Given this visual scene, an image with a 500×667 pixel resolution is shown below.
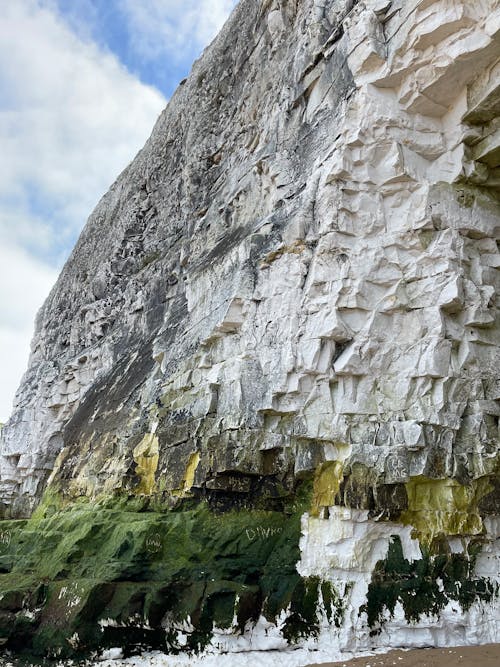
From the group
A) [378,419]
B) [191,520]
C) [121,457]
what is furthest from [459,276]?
[121,457]

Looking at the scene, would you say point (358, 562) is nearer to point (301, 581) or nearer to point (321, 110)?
point (301, 581)

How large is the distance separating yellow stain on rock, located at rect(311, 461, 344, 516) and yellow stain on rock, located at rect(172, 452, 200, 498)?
2.46m

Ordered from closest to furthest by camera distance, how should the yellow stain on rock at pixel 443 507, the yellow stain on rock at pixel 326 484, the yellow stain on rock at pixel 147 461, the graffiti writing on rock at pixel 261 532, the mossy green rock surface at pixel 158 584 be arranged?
the mossy green rock surface at pixel 158 584 < the yellow stain on rock at pixel 443 507 < the yellow stain on rock at pixel 326 484 < the graffiti writing on rock at pixel 261 532 < the yellow stain on rock at pixel 147 461

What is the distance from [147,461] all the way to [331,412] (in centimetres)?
485

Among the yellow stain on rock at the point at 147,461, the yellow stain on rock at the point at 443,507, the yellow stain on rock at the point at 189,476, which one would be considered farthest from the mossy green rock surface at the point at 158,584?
the yellow stain on rock at the point at 443,507

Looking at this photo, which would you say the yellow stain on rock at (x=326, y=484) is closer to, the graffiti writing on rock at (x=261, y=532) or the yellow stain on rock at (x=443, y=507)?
the graffiti writing on rock at (x=261, y=532)

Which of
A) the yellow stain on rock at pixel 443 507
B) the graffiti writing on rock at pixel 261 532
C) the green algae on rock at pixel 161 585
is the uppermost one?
the yellow stain on rock at pixel 443 507

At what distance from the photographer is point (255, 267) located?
12031 mm

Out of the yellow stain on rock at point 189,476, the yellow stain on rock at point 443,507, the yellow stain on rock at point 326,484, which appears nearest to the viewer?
the yellow stain on rock at point 443,507

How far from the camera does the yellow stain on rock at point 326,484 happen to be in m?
9.52

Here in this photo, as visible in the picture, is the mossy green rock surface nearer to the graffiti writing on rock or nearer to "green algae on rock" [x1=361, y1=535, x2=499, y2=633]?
the graffiti writing on rock

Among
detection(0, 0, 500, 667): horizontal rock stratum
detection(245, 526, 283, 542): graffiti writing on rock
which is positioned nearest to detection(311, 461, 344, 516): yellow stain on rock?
detection(0, 0, 500, 667): horizontal rock stratum

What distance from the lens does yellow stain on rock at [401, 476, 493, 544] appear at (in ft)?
30.3

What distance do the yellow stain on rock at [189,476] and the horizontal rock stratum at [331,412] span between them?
60 millimetres
